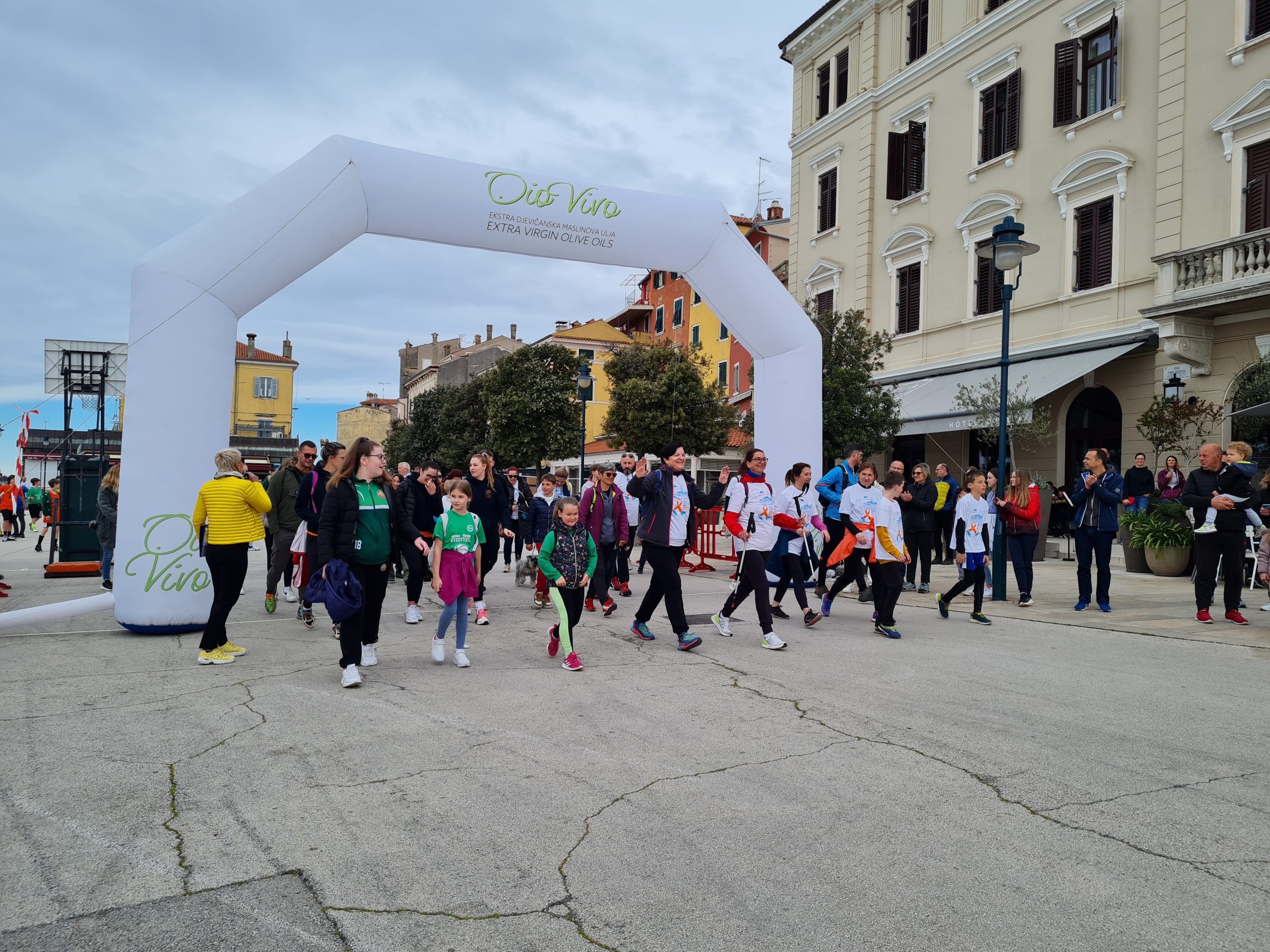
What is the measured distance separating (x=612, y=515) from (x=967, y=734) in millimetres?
6593

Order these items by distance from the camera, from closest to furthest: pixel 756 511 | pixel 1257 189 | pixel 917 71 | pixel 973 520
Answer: pixel 756 511
pixel 973 520
pixel 1257 189
pixel 917 71

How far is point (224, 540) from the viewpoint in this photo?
7.07m

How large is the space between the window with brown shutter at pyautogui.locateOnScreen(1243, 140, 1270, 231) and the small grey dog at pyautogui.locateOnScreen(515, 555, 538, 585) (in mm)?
14409

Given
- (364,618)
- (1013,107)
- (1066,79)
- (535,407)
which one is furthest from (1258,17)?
(535,407)

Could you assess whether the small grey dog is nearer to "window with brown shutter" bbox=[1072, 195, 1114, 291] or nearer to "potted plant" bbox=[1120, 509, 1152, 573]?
"potted plant" bbox=[1120, 509, 1152, 573]

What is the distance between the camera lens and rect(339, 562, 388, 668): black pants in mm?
6375

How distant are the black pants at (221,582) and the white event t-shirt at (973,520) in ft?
23.5

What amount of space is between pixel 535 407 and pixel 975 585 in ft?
119

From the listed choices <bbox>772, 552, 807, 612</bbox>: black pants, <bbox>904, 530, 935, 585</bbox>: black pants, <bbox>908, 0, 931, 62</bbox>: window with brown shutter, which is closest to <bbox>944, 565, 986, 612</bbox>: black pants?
<bbox>772, 552, 807, 612</bbox>: black pants

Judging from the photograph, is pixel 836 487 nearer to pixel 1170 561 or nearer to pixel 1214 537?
pixel 1214 537

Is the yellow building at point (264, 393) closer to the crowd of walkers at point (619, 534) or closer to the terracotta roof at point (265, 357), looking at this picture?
the terracotta roof at point (265, 357)

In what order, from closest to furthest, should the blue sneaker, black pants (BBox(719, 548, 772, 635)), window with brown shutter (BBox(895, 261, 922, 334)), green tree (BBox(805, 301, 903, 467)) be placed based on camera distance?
the blue sneaker → black pants (BBox(719, 548, 772, 635)) → green tree (BBox(805, 301, 903, 467)) → window with brown shutter (BBox(895, 261, 922, 334))

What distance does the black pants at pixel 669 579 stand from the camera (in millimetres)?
7828

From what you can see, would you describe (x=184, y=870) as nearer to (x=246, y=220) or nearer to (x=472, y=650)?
(x=472, y=650)
